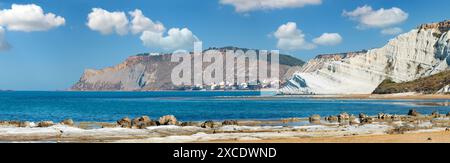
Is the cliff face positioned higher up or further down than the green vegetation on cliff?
higher up

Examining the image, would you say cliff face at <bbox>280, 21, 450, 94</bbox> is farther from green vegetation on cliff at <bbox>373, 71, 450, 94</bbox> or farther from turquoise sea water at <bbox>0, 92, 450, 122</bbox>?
turquoise sea water at <bbox>0, 92, 450, 122</bbox>

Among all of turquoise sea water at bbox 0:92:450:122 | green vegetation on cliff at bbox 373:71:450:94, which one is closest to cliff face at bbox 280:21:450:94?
green vegetation on cliff at bbox 373:71:450:94

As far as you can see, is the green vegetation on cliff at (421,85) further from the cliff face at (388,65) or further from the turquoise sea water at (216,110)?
the turquoise sea water at (216,110)

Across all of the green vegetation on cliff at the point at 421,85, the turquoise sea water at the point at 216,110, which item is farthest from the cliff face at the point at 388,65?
the turquoise sea water at the point at 216,110

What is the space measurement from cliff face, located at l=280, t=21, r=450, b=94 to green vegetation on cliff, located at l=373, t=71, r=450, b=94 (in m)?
8.43

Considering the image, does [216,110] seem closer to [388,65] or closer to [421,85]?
[421,85]

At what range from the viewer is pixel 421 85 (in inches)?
6112

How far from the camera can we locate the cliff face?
17850 centimetres
